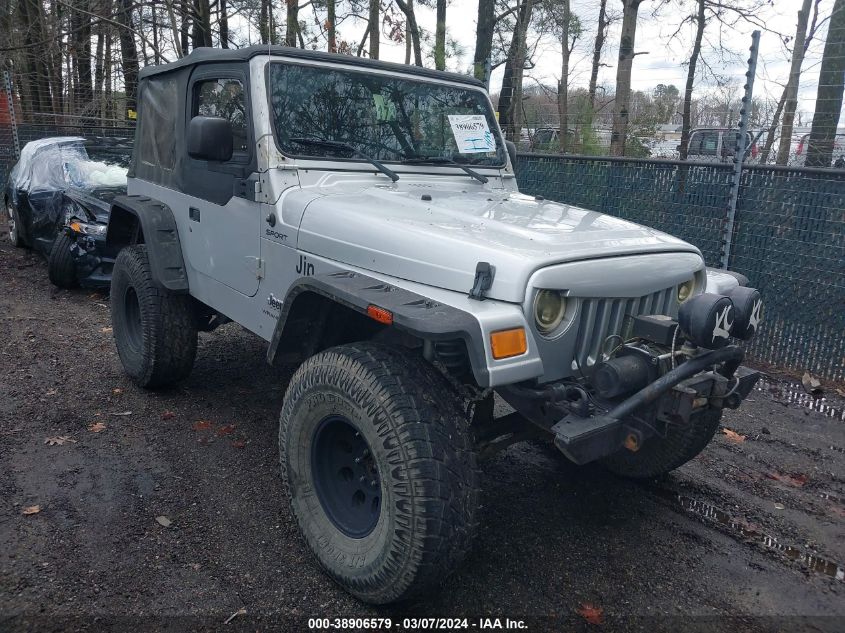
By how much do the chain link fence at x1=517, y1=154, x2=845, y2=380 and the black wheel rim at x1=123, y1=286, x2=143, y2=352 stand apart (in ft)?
15.1

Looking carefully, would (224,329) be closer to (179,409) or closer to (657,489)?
(179,409)

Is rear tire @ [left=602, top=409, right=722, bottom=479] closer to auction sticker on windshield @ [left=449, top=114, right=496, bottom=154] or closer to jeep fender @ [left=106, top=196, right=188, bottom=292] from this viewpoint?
auction sticker on windshield @ [left=449, top=114, right=496, bottom=154]

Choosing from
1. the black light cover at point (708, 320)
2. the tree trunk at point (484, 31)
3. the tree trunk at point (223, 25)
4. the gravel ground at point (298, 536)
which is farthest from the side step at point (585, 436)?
the tree trunk at point (223, 25)

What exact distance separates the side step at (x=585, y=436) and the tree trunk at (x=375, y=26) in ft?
43.8

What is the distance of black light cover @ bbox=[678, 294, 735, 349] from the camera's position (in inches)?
96.7

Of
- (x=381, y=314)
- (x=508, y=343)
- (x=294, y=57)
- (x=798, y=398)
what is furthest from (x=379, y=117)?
(x=798, y=398)

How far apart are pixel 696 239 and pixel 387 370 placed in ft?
15.3

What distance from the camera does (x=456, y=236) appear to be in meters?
2.72

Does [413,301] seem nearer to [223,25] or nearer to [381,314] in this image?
[381,314]

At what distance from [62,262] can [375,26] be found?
9942 millimetres

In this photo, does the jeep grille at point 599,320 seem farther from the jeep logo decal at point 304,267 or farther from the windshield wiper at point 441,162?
the windshield wiper at point 441,162

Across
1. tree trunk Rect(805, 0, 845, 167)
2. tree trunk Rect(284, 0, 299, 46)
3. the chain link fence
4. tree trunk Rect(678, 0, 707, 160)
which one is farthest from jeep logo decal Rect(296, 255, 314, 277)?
tree trunk Rect(284, 0, 299, 46)

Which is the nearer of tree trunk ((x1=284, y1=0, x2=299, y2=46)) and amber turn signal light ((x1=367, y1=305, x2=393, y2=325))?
amber turn signal light ((x1=367, y1=305, x2=393, y2=325))

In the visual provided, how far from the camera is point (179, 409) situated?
182 inches
